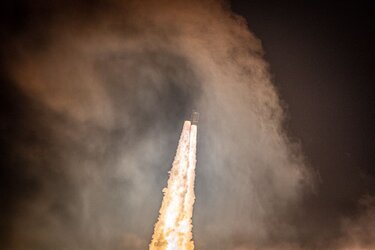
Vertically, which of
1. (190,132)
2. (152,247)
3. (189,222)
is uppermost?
(190,132)

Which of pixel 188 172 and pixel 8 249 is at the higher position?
pixel 188 172

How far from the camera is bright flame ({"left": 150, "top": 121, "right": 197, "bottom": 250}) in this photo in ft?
123

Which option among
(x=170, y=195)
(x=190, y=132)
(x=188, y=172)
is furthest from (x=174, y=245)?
(x=190, y=132)

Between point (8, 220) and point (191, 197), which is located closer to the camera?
point (191, 197)

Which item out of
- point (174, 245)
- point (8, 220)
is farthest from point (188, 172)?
point (8, 220)

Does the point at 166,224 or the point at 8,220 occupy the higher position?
the point at 8,220

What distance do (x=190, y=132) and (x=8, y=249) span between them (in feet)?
91.7

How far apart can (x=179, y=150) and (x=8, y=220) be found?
2385 cm

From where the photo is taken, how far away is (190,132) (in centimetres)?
3925

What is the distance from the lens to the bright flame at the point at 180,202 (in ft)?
123

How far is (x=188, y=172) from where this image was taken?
128 feet

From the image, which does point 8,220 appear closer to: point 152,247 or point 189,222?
point 152,247

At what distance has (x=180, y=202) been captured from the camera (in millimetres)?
38375

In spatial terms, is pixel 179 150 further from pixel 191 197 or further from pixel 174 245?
pixel 174 245
